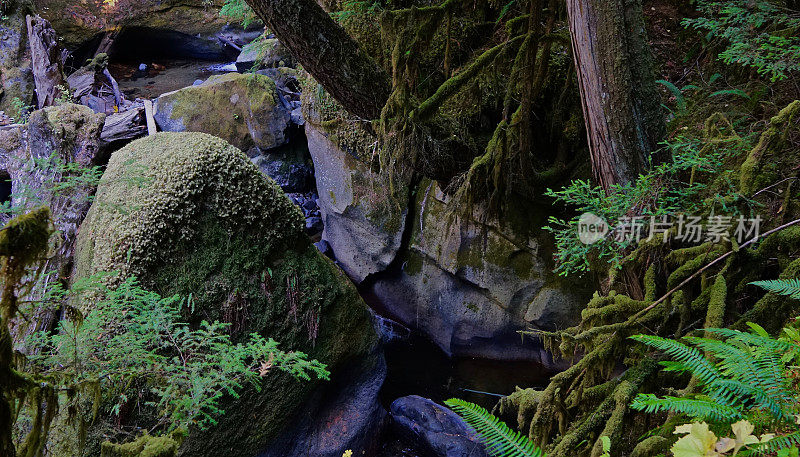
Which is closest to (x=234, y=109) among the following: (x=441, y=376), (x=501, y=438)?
(x=441, y=376)

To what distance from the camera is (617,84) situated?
3.12 meters

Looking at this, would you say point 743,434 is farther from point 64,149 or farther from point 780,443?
point 64,149

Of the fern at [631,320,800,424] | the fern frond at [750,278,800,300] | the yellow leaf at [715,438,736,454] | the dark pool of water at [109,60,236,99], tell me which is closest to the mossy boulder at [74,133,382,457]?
the fern at [631,320,800,424]

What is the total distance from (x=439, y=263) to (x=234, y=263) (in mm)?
2676

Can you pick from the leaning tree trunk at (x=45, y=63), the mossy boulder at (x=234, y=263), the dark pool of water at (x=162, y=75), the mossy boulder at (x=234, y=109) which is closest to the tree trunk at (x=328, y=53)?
the mossy boulder at (x=234, y=263)

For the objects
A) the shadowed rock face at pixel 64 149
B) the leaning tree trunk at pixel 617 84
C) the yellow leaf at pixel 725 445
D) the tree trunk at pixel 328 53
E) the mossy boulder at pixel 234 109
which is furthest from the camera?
the mossy boulder at pixel 234 109

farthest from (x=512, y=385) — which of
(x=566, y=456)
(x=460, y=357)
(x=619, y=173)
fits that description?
(x=566, y=456)

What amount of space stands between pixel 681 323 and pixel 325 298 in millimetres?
3104

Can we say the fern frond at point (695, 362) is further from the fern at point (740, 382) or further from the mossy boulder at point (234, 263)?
the mossy boulder at point (234, 263)

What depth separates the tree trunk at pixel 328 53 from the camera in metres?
3.76

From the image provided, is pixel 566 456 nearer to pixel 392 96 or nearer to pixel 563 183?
pixel 392 96

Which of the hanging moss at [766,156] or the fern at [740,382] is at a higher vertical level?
the hanging moss at [766,156]

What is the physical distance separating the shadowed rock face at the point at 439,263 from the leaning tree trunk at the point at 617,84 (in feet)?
7.06

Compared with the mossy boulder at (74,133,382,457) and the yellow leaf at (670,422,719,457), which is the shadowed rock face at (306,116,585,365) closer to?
the mossy boulder at (74,133,382,457)
